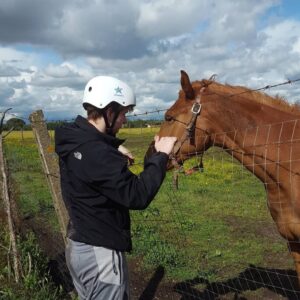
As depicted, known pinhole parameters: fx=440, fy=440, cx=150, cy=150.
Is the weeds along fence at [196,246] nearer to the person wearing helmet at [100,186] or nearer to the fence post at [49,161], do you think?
the fence post at [49,161]

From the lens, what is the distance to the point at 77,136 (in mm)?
2646

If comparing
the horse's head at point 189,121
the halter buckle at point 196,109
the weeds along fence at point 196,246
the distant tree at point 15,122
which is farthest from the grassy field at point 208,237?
the distant tree at point 15,122

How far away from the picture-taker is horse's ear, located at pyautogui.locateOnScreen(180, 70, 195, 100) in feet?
13.7

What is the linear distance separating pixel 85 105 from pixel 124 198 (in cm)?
66

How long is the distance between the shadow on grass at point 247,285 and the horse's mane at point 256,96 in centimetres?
231

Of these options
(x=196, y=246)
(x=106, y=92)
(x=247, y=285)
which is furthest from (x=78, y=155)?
(x=196, y=246)

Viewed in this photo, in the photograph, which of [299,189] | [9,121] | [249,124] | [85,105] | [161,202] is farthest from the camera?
[161,202]

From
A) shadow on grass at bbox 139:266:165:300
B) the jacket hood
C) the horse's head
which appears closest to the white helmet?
the jacket hood

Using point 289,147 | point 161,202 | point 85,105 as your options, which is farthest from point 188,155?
point 161,202

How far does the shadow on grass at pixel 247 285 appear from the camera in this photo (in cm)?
541

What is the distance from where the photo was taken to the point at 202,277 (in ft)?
19.4

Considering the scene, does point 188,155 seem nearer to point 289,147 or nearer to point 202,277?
point 289,147

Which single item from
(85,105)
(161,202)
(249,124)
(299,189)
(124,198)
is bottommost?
(161,202)

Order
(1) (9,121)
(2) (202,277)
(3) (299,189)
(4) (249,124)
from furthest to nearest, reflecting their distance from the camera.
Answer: (2) (202,277)
(1) (9,121)
(4) (249,124)
(3) (299,189)
